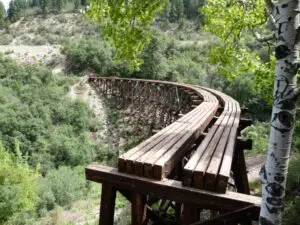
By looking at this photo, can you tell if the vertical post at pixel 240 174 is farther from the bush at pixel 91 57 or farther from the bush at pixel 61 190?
the bush at pixel 91 57

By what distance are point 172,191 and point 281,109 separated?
2.94 feet

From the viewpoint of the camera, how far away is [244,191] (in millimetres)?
3514

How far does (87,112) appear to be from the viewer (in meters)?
18.2

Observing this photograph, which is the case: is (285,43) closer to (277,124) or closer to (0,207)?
(277,124)

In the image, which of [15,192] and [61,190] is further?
[61,190]

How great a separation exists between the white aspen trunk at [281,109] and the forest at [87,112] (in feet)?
4.74

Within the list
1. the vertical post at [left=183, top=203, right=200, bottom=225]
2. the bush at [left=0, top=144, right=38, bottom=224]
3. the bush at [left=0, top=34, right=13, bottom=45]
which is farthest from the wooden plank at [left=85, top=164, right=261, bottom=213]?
the bush at [left=0, top=34, right=13, bottom=45]

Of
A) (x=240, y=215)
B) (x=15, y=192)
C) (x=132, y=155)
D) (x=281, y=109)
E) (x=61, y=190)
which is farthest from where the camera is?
(x=61, y=190)

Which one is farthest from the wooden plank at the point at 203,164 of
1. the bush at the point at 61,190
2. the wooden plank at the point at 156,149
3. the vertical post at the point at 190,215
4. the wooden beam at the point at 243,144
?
the bush at the point at 61,190

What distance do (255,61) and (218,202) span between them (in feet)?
18.6

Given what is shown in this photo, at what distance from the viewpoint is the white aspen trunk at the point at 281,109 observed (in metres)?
Answer: 1.50

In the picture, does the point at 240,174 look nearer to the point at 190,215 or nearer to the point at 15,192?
the point at 190,215

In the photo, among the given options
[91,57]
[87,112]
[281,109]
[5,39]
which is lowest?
[87,112]

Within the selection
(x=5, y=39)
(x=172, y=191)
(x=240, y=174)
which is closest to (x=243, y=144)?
(x=240, y=174)
